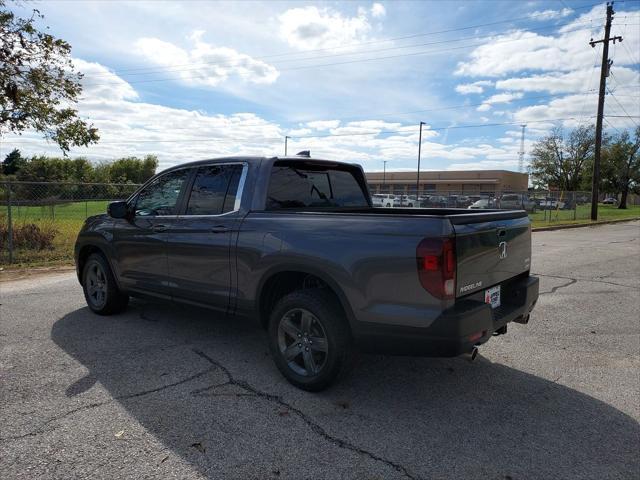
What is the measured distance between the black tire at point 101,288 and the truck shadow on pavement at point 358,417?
92cm

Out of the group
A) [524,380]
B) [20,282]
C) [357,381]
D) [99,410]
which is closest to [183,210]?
[99,410]

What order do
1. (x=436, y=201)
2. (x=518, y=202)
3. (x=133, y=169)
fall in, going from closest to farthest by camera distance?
(x=436, y=201)
(x=518, y=202)
(x=133, y=169)

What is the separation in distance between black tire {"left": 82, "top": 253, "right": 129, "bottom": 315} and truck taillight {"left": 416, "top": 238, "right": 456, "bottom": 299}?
3.95 m

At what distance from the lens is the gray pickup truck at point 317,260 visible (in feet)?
10.1

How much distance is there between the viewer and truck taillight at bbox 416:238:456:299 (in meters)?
3.00

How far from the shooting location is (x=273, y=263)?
12.4 ft

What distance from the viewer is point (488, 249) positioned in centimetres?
348

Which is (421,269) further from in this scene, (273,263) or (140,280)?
(140,280)

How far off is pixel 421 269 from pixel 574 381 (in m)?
2.05

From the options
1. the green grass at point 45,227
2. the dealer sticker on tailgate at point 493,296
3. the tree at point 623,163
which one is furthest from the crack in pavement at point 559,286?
the tree at point 623,163

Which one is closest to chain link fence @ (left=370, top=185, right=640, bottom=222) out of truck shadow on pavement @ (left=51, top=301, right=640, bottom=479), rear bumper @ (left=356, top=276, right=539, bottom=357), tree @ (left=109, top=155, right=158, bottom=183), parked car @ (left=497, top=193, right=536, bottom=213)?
parked car @ (left=497, top=193, right=536, bottom=213)

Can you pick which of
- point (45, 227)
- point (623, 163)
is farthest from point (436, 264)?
point (623, 163)

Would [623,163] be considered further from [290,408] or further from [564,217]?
[290,408]

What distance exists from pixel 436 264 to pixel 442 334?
46 centimetres
